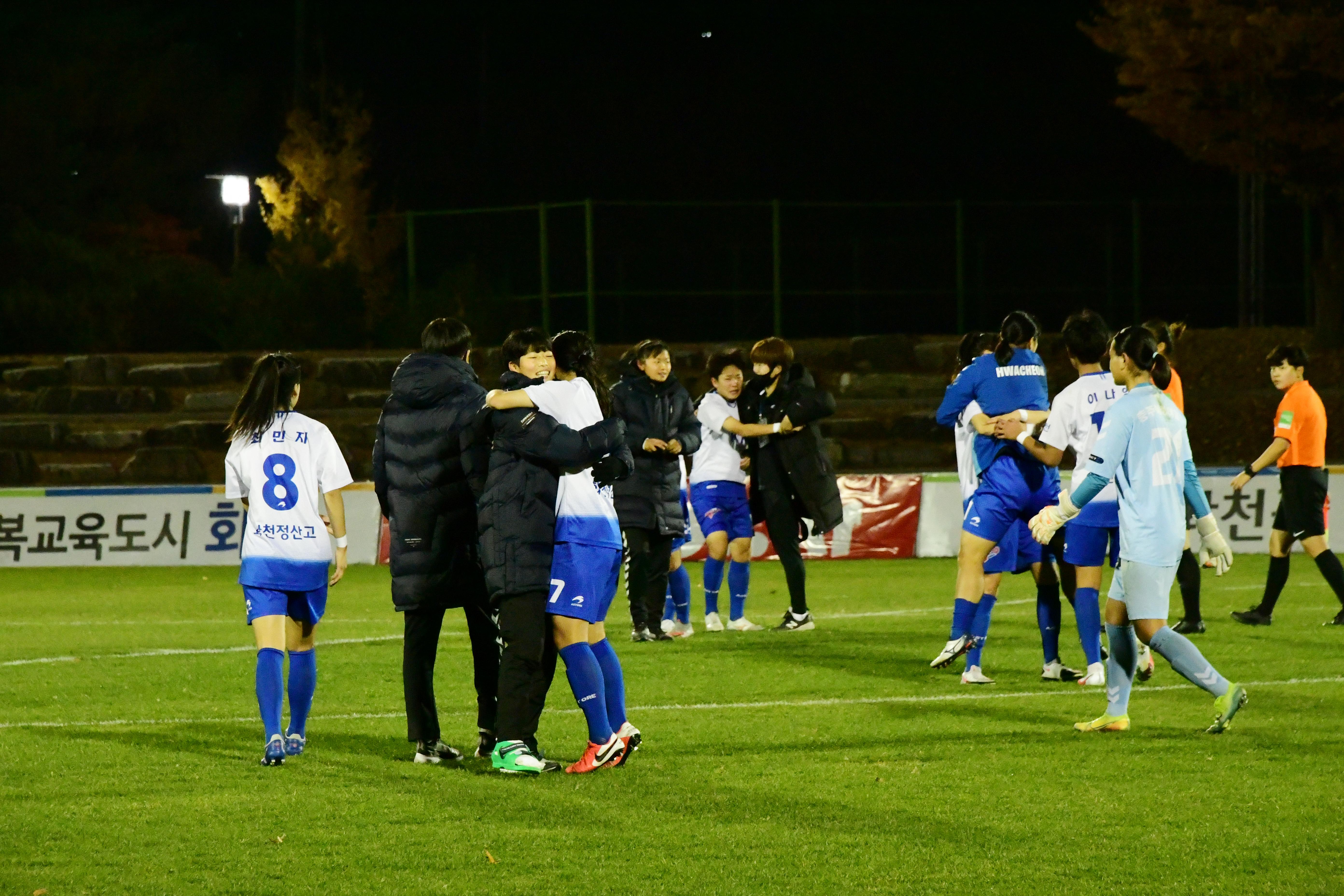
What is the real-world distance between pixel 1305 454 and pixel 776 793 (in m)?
6.94

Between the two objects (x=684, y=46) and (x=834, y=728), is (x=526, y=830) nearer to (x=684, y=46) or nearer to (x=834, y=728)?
(x=834, y=728)

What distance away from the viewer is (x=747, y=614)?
44.7 ft

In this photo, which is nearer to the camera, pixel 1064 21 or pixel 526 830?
pixel 526 830

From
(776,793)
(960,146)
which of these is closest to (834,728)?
(776,793)

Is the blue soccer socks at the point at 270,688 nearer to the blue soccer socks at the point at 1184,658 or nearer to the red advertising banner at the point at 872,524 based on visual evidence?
the blue soccer socks at the point at 1184,658

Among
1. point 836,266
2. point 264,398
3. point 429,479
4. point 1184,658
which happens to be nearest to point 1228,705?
point 1184,658

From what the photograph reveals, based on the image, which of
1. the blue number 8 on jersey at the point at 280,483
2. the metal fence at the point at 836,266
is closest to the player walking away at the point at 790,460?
the blue number 8 on jersey at the point at 280,483

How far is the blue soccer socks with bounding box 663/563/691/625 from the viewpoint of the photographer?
478 inches

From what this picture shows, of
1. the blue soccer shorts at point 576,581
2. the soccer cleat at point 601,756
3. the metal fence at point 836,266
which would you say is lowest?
the soccer cleat at point 601,756

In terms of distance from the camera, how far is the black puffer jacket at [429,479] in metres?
7.25

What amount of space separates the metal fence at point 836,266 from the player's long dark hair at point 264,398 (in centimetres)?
2038

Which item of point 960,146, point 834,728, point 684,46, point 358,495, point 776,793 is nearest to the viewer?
point 776,793

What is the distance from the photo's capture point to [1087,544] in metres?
8.77

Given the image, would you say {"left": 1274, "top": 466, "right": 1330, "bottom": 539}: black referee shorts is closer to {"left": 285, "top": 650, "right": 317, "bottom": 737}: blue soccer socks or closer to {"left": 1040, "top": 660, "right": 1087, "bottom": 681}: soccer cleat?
{"left": 1040, "top": 660, "right": 1087, "bottom": 681}: soccer cleat
